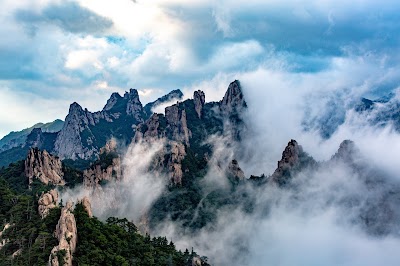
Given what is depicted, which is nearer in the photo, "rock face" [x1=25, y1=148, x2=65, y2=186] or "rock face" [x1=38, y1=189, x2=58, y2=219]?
"rock face" [x1=38, y1=189, x2=58, y2=219]

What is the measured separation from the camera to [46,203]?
305ft

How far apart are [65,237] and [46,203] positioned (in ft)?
59.1

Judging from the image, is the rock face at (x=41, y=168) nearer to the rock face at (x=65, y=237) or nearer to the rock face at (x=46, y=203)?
the rock face at (x=46, y=203)

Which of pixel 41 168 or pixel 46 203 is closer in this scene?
pixel 46 203

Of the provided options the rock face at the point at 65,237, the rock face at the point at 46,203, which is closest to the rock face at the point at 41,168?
the rock face at the point at 46,203

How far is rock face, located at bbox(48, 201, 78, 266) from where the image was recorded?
71512 mm

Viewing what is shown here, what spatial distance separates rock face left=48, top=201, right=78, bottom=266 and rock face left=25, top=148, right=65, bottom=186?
87.3 metres

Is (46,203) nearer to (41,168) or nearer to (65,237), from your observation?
(65,237)

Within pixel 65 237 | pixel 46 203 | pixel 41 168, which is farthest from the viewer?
pixel 41 168

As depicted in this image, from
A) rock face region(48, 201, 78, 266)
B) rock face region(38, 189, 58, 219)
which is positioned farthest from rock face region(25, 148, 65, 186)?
rock face region(48, 201, 78, 266)

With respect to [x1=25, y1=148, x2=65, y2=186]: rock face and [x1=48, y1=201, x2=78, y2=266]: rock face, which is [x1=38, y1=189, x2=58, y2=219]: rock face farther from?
[x1=25, y1=148, x2=65, y2=186]: rock face

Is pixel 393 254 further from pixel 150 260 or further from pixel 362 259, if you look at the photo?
pixel 150 260

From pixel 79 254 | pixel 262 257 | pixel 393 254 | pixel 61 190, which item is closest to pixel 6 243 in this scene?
pixel 79 254

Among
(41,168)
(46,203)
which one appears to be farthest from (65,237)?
(41,168)
